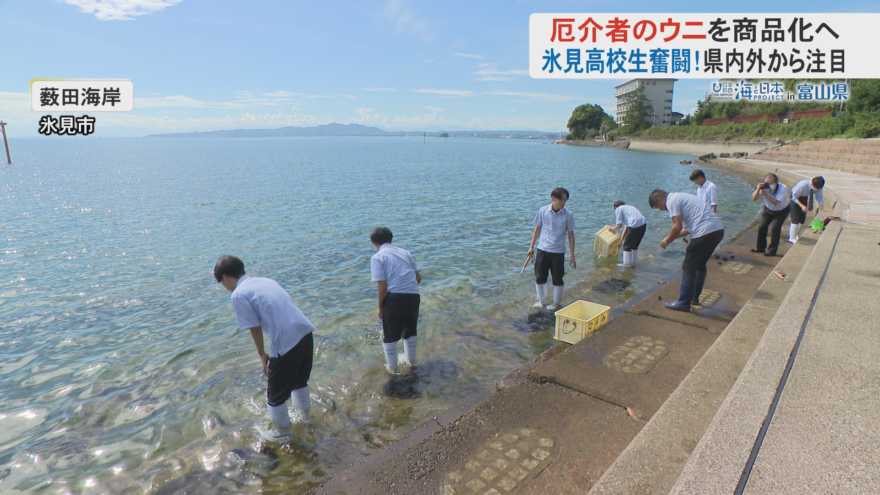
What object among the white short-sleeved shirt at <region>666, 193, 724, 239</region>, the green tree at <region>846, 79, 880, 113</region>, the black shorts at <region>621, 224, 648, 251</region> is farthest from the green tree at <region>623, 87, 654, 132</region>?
the white short-sleeved shirt at <region>666, 193, 724, 239</region>

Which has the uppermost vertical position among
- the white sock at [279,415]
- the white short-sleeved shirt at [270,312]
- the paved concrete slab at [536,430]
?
the white short-sleeved shirt at [270,312]

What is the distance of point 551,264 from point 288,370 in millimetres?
4639

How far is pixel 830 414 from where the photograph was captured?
10.5ft

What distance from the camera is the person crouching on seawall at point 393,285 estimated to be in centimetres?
523

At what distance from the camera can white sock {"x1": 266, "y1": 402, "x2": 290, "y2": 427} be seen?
15.1 ft

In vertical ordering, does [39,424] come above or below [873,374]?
below

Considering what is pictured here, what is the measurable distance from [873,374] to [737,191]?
27825mm

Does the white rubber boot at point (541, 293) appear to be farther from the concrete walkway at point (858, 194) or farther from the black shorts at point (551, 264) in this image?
the concrete walkway at point (858, 194)

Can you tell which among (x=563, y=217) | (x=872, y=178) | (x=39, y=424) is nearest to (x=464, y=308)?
(x=563, y=217)

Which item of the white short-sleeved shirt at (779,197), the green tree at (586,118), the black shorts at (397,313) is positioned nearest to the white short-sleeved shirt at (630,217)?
the white short-sleeved shirt at (779,197)

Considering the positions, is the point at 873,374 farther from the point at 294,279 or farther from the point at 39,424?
the point at 294,279

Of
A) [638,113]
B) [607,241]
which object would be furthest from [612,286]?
[638,113]

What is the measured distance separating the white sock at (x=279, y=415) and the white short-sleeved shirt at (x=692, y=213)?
5584 millimetres

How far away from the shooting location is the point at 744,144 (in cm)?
5659
